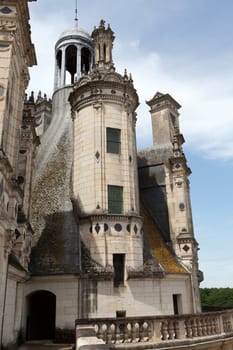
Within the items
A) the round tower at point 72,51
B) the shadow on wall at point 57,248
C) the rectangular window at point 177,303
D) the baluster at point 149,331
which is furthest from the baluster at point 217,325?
the round tower at point 72,51

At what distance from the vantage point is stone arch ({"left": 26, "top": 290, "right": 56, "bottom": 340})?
1815cm

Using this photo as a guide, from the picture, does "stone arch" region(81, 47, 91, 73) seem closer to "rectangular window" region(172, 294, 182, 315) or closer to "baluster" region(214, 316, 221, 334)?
"rectangular window" region(172, 294, 182, 315)

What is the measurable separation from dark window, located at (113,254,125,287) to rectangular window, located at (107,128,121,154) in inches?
255

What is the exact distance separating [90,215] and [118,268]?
135 inches

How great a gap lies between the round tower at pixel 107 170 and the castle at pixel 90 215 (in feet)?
0.21

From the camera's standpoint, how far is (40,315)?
19.3 m

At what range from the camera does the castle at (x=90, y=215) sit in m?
13.9

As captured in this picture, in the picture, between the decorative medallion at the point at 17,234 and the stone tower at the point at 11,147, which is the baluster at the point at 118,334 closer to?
the stone tower at the point at 11,147

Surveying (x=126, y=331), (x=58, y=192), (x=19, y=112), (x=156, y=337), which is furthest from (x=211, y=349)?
(x=58, y=192)

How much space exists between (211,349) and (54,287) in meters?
9.08

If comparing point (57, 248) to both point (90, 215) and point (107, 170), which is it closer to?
point (90, 215)

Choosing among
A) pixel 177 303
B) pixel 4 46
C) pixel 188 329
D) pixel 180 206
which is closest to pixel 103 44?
pixel 180 206

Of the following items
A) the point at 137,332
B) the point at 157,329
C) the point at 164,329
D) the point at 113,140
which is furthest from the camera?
the point at 113,140

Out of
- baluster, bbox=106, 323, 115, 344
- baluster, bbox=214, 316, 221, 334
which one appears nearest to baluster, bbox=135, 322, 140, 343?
baluster, bbox=106, 323, 115, 344
